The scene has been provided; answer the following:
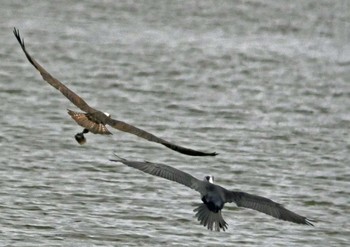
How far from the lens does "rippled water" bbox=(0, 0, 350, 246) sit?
1073cm

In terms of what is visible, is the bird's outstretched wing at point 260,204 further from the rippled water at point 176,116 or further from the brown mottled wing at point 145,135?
the rippled water at point 176,116

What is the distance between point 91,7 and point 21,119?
340 inches

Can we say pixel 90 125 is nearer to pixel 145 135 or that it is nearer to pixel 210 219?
pixel 145 135

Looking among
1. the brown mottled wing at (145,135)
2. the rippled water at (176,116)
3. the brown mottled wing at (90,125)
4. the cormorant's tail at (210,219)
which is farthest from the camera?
the rippled water at (176,116)

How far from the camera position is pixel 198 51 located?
63.1 ft

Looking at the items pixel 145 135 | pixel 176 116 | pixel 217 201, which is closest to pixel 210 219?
pixel 217 201

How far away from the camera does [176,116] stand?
48.6ft

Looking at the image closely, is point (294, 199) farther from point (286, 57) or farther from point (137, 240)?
point (286, 57)

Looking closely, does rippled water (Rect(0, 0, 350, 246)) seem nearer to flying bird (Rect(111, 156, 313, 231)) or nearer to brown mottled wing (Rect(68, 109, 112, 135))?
brown mottled wing (Rect(68, 109, 112, 135))

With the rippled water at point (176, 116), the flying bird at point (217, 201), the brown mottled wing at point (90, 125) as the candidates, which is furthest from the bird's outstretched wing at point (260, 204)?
the rippled water at point (176, 116)

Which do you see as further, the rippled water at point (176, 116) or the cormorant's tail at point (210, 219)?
the rippled water at point (176, 116)

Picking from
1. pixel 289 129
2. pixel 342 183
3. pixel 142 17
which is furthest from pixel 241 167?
pixel 142 17

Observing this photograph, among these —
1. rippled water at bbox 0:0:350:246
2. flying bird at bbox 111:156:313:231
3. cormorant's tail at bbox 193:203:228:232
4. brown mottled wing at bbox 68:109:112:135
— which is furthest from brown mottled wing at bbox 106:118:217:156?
rippled water at bbox 0:0:350:246

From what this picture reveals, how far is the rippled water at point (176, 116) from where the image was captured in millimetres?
10727
